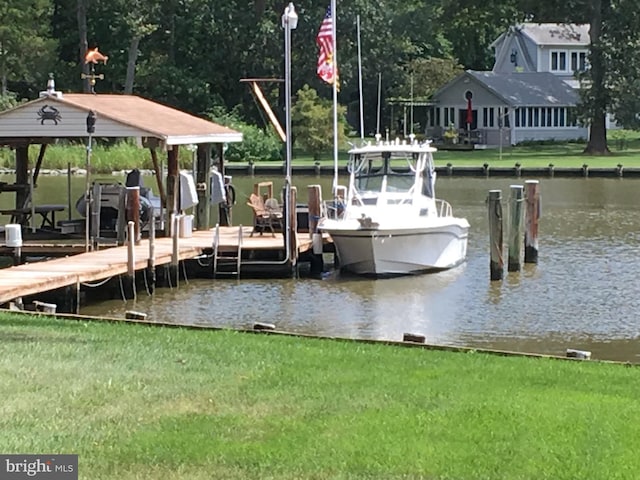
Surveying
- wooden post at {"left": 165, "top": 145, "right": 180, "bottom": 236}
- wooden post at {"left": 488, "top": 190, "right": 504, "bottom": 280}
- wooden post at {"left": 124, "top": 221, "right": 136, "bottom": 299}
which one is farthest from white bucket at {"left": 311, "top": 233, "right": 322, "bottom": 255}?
wooden post at {"left": 124, "top": 221, "right": 136, "bottom": 299}

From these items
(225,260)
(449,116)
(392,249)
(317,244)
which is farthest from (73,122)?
(449,116)

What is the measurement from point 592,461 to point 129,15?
6382 centimetres

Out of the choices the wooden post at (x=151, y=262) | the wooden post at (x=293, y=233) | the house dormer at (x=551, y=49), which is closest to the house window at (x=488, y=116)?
the house dormer at (x=551, y=49)

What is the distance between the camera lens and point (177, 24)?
239ft

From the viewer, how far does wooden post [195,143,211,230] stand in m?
30.4

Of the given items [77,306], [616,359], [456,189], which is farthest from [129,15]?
[616,359]

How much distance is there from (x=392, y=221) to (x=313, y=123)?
4075cm

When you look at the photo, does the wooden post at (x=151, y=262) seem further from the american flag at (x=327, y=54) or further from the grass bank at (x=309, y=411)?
the grass bank at (x=309, y=411)

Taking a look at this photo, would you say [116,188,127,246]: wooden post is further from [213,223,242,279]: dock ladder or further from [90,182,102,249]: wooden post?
[213,223,242,279]: dock ladder

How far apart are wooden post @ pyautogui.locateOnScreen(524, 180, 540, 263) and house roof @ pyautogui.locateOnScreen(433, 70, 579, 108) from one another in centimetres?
4663

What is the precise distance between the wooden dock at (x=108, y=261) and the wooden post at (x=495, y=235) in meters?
4.21

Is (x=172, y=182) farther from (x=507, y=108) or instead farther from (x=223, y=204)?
(x=507, y=108)

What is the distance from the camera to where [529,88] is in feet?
254

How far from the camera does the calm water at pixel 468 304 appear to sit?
19656 mm
